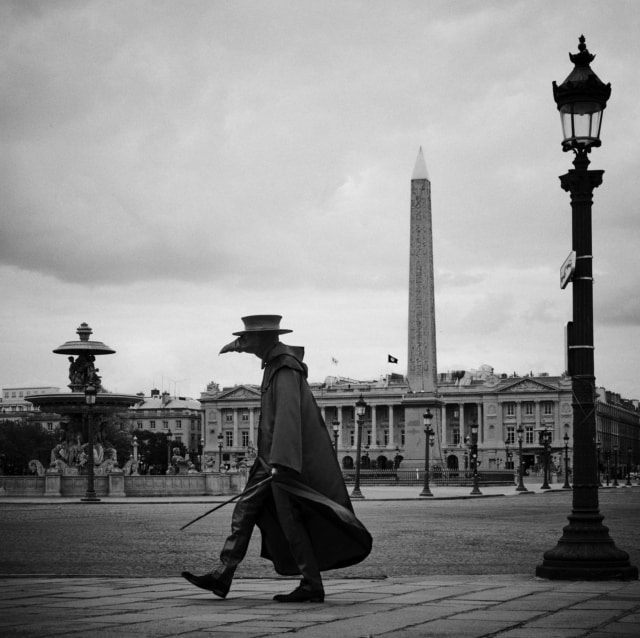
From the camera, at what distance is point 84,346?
4862 cm

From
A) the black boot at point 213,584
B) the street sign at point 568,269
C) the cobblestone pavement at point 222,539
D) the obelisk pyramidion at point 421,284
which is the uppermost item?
the obelisk pyramidion at point 421,284

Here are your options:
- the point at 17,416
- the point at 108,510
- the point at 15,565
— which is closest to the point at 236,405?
the point at 17,416

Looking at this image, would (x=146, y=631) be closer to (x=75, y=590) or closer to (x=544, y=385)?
(x=75, y=590)

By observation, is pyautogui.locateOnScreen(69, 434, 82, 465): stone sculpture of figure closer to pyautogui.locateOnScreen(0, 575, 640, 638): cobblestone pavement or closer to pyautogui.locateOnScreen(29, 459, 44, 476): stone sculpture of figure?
pyautogui.locateOnScreen(29, 459, 44, 476): stone sculpture of figure

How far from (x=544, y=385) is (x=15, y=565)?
150861 millimetres

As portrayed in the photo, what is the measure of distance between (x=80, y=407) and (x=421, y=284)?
19.9 metres

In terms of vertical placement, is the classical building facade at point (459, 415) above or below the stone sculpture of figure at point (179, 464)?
above

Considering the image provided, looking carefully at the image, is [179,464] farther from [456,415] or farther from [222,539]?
[456,415]

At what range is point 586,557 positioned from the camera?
1084cm

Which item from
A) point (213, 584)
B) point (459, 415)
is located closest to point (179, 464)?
point (213, 584)

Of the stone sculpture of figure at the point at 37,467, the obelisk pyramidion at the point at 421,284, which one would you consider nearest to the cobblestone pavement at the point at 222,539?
the stone sculpture of figure at the point at 37,467

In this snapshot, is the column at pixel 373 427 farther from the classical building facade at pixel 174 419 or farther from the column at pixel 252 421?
the classical building facade at pixel 174 419

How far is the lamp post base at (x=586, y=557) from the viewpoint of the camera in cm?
1073

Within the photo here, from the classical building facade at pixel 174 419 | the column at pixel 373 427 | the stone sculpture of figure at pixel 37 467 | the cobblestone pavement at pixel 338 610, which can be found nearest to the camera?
the cobblestone pavement at pixel 338 610
